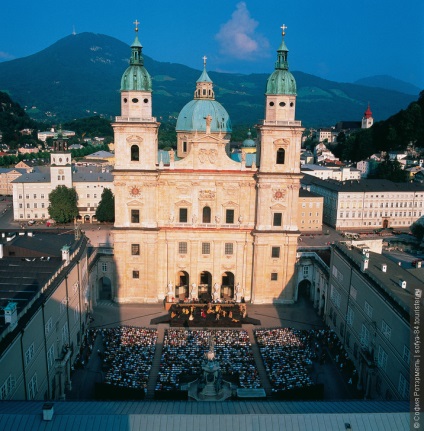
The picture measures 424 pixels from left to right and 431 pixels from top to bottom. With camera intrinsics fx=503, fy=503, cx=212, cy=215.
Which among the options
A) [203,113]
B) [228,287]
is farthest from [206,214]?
[203,113]

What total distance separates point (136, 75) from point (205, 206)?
52.3 ft

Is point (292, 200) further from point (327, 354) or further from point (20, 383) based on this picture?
point (20, 383)

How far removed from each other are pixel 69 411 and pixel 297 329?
30.9 meters

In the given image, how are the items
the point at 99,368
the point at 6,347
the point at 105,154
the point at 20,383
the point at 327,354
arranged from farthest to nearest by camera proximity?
the point at 105,154 < the point at 327,354 < the point at 99,368 < the point at 20,383 < the point at 6,347

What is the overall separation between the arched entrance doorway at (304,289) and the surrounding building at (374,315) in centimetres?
930

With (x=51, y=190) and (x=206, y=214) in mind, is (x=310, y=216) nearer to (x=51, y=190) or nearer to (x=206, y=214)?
(x=206, y=214)

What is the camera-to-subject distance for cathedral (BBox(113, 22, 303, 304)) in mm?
54156

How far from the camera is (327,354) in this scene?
4466cm

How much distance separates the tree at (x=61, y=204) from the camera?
9300cm

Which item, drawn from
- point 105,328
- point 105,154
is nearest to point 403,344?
point 105,328

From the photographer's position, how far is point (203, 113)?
211ft

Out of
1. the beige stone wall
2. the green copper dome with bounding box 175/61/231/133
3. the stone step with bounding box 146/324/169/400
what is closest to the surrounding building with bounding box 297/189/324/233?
the beige stone wall

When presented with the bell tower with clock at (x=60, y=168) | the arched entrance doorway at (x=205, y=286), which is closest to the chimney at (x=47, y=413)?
the arched entrance doorway at (x=205, y=286)

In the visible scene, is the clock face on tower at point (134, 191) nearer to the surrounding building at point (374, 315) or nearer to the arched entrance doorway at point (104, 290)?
the arched entrance doorway at point (104, 290)
